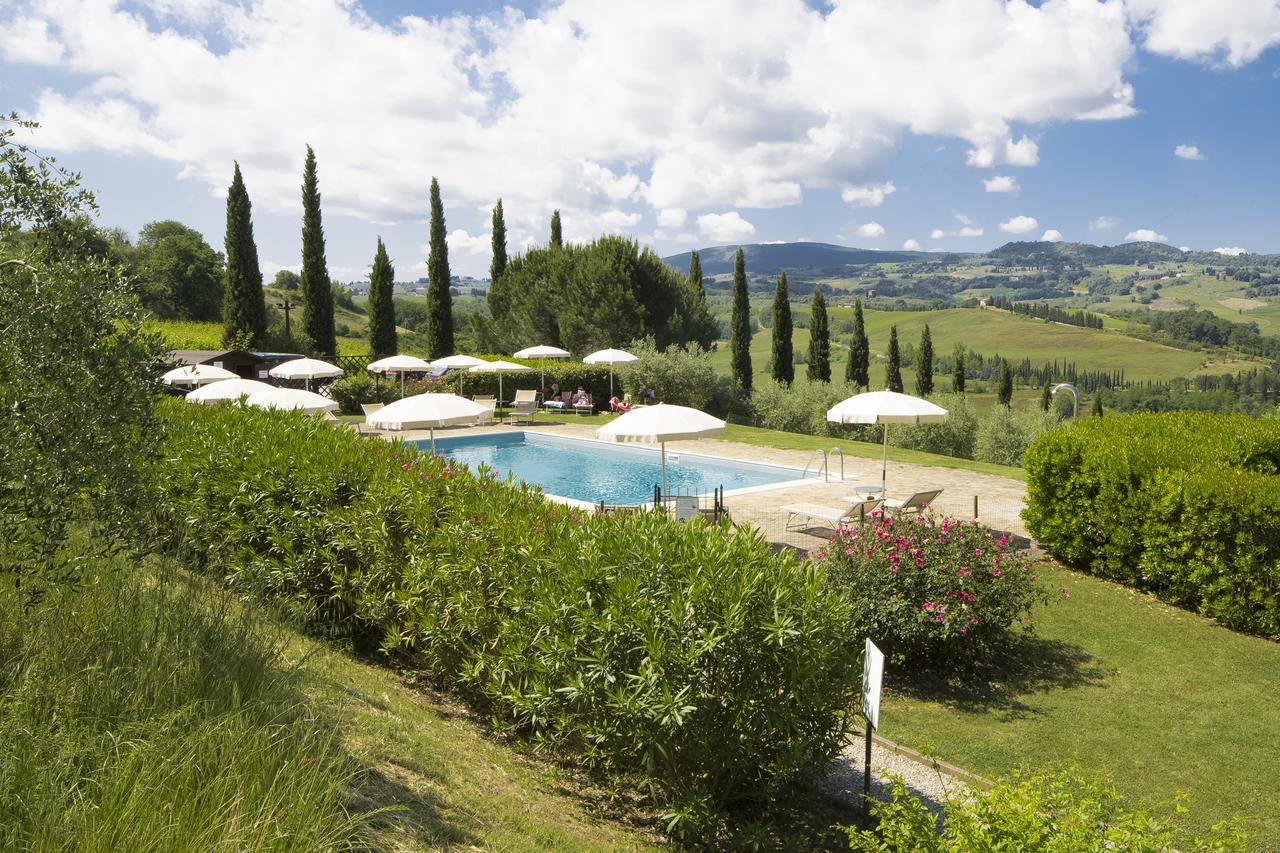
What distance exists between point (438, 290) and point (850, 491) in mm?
27248

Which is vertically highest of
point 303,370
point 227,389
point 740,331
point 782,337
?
point 740,331

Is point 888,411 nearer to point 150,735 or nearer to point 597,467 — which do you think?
point 597,467

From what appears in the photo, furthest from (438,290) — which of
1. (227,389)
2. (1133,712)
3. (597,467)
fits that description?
(1133,712)

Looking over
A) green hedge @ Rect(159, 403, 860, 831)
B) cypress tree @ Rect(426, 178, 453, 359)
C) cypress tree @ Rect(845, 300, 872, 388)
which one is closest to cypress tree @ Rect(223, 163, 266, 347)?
cypress tree @ Rect(426, 178, 453, 359)

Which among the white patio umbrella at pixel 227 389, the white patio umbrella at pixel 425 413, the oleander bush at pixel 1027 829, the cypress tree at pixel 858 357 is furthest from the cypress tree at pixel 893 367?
the oleander bush at pixel 1027 829

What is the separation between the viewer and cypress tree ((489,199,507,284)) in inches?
1727

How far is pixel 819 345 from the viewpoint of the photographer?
39500 millimetres

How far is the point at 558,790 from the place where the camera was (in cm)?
457

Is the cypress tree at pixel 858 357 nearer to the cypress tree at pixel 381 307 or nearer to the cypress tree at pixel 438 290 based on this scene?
the cypress tree at pixel 438 290

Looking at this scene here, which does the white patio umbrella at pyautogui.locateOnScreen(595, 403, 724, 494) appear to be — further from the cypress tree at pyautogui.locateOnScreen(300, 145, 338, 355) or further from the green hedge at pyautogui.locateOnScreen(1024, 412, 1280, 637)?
the cypress tree at pyautogui.locateOnScreen(300, 145, 338, 355)

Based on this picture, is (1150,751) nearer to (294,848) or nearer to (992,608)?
(992,608)

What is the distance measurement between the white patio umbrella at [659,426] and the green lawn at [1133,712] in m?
4.06

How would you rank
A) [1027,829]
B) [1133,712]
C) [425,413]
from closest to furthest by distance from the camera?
[1027,829]
[1133,712]
[425,413]

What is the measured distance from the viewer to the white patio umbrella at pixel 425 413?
12.9 metres
